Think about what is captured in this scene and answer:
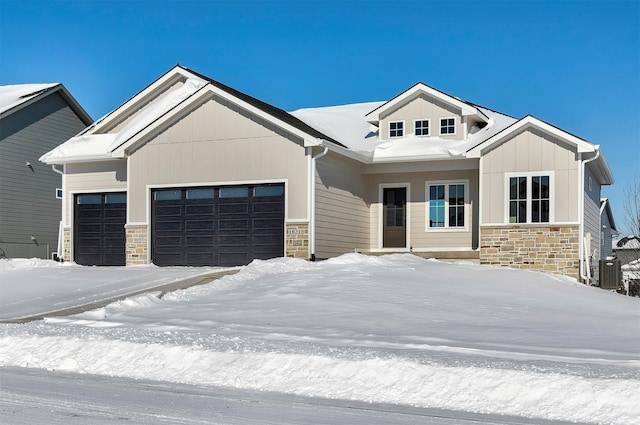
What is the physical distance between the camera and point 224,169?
20281 mm

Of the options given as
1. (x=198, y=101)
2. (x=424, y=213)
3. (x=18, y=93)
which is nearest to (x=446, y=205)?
(x=424, y=213)

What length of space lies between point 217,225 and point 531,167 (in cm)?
859

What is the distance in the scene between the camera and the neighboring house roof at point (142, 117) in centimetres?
2061

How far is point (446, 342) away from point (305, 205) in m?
10.2

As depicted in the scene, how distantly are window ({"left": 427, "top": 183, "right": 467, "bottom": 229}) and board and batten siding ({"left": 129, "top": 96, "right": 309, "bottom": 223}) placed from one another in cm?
461

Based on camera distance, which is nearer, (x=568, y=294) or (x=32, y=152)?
(x=568, y=294)

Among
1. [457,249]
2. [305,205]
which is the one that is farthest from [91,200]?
[457,249]

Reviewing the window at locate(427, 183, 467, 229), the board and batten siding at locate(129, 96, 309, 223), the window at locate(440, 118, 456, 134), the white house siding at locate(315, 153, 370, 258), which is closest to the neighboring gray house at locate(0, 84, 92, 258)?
the board and batten siding at locate(129, 96, 309, 223)

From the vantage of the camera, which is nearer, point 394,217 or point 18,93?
point 394,217

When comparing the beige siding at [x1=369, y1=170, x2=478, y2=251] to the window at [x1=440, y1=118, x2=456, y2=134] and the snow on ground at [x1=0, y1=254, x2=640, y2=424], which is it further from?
the snow on ground at [x1=0, y1=254, x2=640, y2=424]

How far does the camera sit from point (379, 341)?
9688 mm

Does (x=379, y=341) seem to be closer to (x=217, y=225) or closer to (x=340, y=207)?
(x=340, y=207)

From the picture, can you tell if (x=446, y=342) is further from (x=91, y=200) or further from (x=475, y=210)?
(x=91, y=200)

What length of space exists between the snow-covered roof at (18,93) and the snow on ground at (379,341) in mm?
16710
